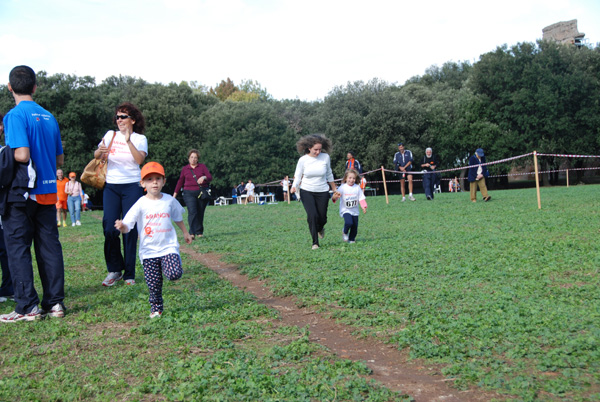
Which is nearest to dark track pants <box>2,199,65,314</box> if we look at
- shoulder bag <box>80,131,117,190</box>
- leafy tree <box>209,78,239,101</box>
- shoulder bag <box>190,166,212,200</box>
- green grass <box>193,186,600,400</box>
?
shoulder bag <box>80,131,117,190</box>

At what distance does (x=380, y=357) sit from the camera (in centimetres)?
412

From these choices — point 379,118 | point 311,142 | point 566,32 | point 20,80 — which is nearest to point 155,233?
point 20,80

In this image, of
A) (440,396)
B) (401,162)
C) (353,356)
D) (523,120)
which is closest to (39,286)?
(353,356)

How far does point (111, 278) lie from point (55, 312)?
173 cm

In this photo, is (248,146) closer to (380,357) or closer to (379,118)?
(379,118)

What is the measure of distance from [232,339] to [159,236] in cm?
148

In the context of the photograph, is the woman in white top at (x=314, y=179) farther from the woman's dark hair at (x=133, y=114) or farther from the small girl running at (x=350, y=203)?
the woman's dark hair at (x=133, y=114)

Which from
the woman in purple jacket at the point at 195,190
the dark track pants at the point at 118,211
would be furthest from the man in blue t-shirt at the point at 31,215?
the woman in purple jacket at the point at 195,190

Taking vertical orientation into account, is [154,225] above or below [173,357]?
above

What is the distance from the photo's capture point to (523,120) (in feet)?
147

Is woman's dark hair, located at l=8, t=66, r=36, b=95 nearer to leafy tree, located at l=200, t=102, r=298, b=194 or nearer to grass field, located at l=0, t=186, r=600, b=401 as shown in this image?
grass field, located at l=0, t=186, r=600, b=401

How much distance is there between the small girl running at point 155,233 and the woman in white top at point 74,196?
1459cm

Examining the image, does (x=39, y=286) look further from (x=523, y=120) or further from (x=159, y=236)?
(x=523, y=120)

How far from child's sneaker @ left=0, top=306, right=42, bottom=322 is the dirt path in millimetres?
2313
